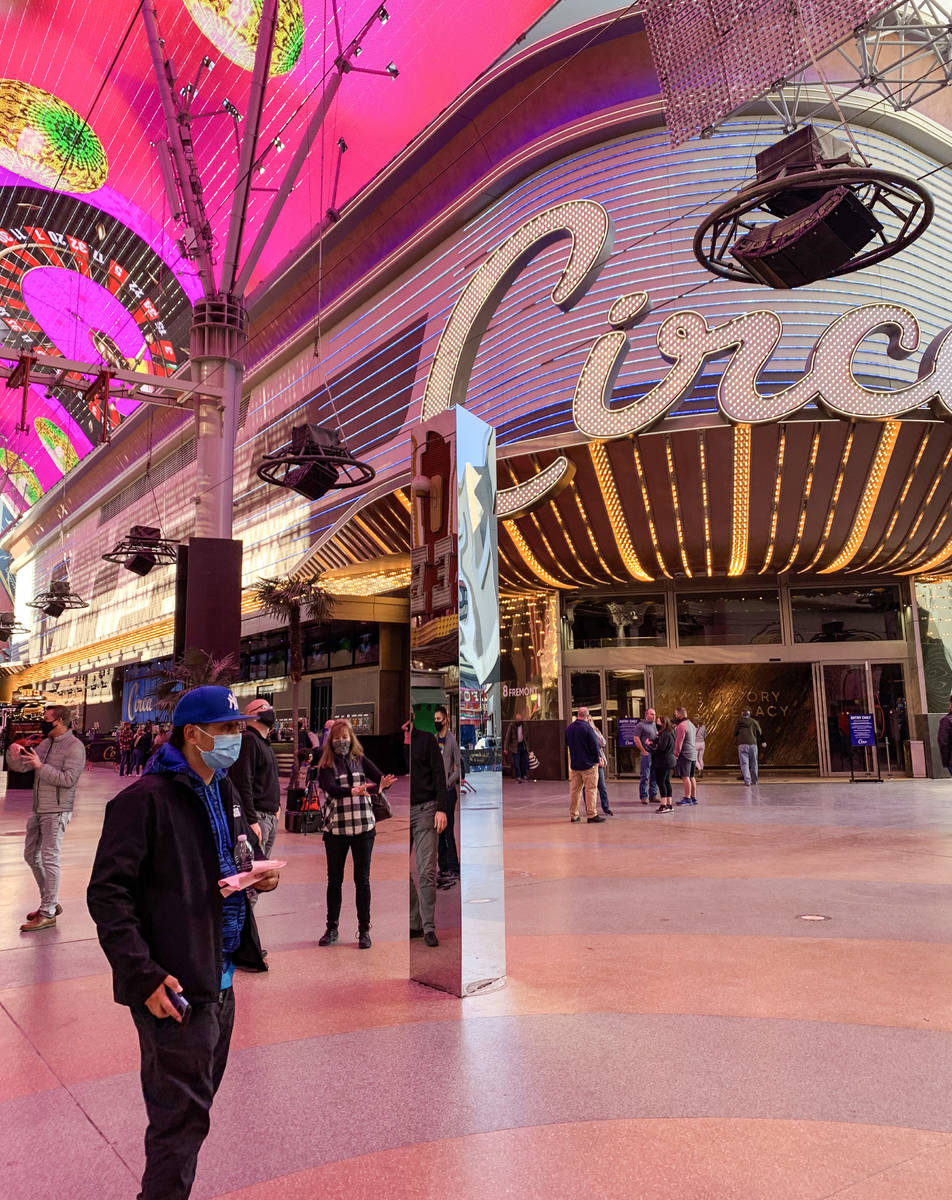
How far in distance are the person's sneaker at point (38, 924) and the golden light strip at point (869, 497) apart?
16.9m

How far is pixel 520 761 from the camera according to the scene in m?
23.5

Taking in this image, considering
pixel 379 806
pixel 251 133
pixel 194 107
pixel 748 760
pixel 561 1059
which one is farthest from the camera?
pixel 194 107

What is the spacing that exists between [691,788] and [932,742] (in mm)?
8406

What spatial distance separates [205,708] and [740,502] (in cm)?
1844

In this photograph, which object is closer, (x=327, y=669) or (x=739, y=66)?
(x=739, y=66)

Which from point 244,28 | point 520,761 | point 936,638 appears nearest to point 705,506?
point 936,638

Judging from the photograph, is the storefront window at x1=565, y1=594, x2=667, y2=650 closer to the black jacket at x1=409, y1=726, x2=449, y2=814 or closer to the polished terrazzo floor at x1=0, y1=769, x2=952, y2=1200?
the polished terrazzo floor at x1=0, y1=769, x2=952, y2=1200

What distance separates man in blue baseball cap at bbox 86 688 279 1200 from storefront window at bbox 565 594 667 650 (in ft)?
71.1

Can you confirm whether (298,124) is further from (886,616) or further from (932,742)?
(932,742)

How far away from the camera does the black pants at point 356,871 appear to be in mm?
6629

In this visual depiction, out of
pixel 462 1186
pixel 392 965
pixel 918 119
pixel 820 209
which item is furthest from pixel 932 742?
pixel 462 1186

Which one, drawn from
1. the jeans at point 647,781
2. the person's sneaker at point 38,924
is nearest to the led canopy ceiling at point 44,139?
the jeans at point 647,781

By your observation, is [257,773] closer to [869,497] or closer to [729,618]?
[869,497]

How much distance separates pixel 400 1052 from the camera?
4355mm
